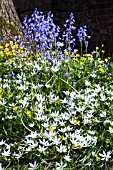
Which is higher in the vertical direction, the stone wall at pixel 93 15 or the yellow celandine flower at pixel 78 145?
the stone wall at pixel 93 15

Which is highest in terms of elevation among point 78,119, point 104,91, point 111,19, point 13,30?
point 111,19

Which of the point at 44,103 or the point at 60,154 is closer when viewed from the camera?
the point at 60,154

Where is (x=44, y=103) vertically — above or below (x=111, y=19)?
below

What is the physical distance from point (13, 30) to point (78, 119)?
1670 mm

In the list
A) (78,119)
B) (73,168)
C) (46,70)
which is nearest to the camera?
(73,168)

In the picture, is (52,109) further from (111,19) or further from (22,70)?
(111,19)

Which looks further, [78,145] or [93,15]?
[93,15]

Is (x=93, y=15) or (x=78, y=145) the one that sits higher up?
(x=93, y=15)

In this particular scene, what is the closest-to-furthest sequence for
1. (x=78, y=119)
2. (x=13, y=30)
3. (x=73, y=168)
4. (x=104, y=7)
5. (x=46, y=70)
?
(x=73, y=168) → (x=78, y=119) → (x=46, y=70) → (x=13, y=30) → (x=104, y=7)

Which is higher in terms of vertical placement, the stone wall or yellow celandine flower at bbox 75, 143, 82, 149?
the stone wall

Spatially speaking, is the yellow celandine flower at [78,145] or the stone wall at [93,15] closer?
the yellow celandine flower at [78,145]

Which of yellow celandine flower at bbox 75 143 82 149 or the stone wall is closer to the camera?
yellow celandine flower at bbox 75 143 82 149

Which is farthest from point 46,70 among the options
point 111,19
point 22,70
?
point 111,19

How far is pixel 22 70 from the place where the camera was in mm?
3043
